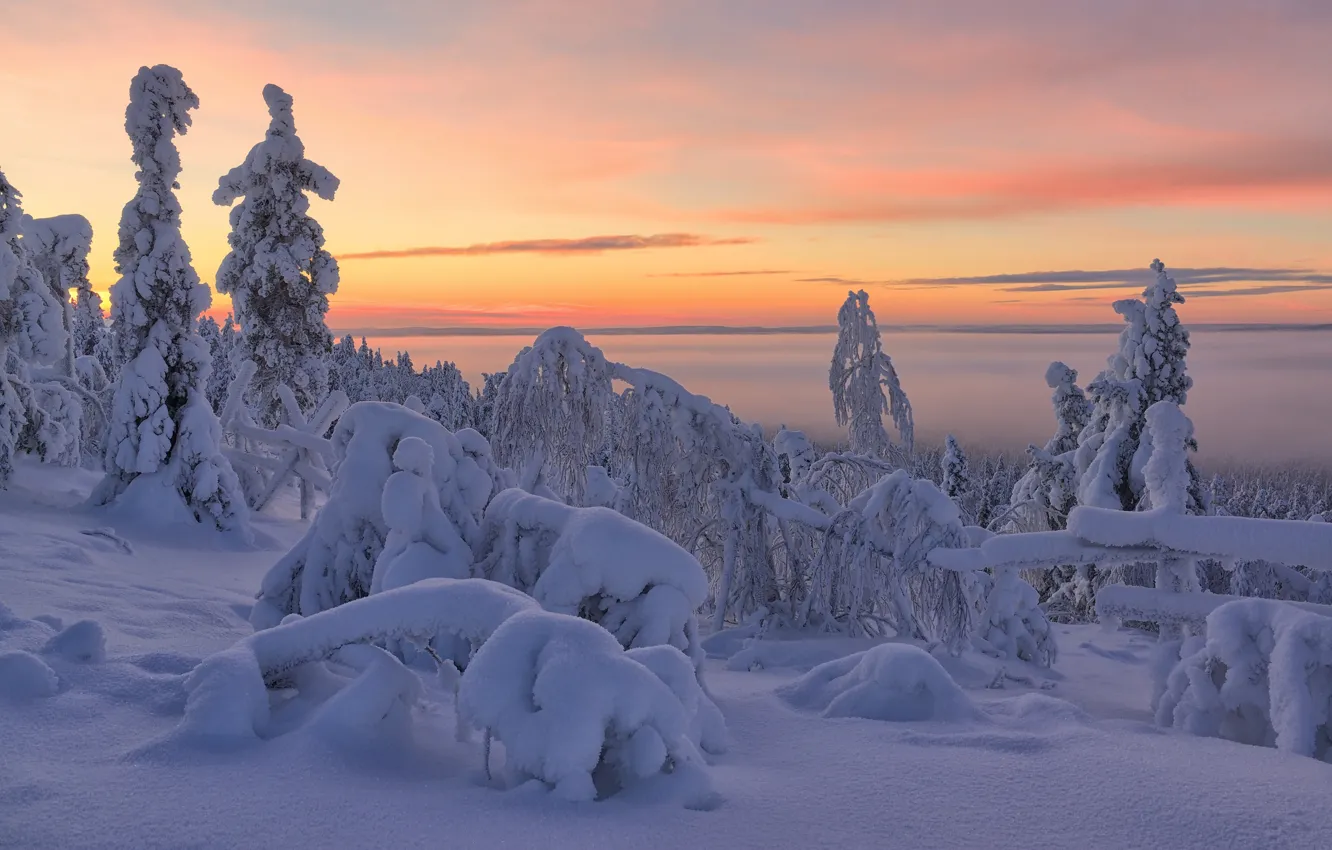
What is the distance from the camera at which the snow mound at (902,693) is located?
576 centimetres

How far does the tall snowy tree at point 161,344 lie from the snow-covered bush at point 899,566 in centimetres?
1274

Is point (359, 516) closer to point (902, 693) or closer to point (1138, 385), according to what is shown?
point (902, 693)

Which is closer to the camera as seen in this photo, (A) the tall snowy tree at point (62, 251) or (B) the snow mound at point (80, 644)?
(B) the snow mound at point (80, 644)

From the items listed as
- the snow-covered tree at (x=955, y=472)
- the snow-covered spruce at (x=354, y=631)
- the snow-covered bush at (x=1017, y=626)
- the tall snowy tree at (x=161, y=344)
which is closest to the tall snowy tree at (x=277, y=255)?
the tall snowy tree at (x=161, y=344)

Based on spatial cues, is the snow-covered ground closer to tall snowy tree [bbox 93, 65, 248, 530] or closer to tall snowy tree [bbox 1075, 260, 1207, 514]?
tall snowy tree [bbox 93, 65, 248, 530]

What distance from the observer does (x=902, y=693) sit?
5.87m

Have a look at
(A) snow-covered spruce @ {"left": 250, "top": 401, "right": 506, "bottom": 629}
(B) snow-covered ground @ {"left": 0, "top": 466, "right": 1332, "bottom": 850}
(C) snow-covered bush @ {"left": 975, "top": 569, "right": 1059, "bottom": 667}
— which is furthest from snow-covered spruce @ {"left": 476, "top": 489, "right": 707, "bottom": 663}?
(C) snow-covered bush @ {"left": 975, "top": 569, "right": 1059, "bottom": 667}

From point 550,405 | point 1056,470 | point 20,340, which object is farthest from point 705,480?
point 20,340

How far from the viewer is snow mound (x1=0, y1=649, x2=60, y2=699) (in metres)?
4.93

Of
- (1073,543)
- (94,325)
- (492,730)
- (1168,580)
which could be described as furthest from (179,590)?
(94,325)

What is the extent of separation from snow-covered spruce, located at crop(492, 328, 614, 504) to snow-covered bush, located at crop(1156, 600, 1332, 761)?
6394mm

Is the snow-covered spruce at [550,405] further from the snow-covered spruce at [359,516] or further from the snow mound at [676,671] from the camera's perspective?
the snow mound at [676,671]

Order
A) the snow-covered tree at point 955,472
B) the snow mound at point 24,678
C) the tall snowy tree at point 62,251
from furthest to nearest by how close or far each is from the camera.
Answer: the snow-covered tree at point 955,472 → the tall snowy tree at point 62,251 → the snow mound at point 24,678

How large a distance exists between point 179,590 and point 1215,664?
10939 mm
